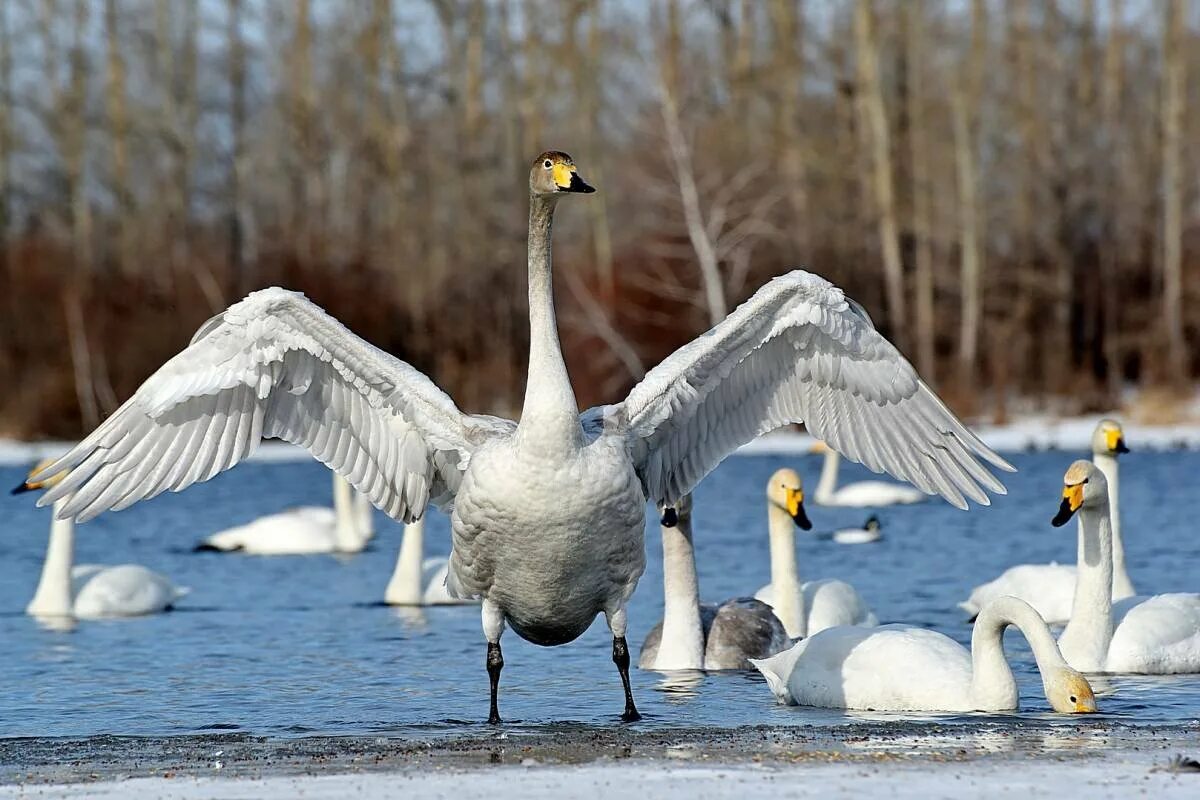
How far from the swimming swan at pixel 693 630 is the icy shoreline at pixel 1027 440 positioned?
17488 mm

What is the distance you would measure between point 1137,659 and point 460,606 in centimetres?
630

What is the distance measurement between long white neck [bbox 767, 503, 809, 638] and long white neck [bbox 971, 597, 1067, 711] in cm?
300

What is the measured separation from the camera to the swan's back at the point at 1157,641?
33.6 ft

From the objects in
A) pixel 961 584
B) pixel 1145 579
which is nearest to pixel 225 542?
pixel 961 584

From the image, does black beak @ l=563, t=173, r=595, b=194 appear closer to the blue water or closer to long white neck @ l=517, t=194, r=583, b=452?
long white neck @ l=517, t=194, r=583, b=452

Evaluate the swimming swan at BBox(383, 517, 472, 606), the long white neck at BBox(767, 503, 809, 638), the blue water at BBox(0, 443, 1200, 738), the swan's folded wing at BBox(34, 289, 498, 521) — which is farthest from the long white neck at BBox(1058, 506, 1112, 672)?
the swimming swan at BBox(383, 517, 472, 606)

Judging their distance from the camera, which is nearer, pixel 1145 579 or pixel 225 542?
pixel 1145 579

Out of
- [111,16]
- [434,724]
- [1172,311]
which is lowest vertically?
[434,724]

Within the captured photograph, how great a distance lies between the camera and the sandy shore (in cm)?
643

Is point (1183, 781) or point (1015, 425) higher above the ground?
point (1015, 425)

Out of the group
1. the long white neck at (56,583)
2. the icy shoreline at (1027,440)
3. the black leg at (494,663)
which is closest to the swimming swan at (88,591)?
the long white neck at (56,583)

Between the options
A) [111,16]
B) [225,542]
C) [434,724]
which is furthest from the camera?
[111,16]

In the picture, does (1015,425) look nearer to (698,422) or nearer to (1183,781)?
(698,422)

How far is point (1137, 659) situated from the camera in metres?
10.2
